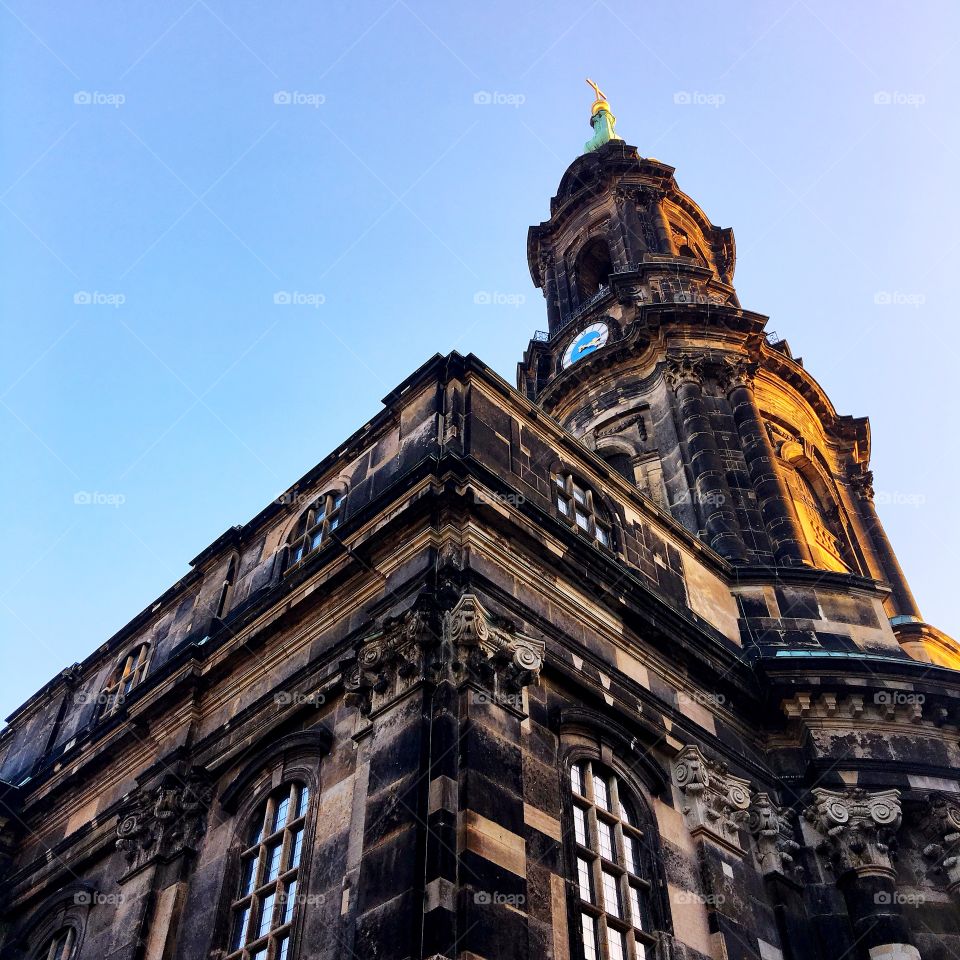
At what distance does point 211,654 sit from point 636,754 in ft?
22.9

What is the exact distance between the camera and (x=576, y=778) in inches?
584

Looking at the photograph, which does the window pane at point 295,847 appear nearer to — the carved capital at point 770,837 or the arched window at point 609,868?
the arched window at point 609,868

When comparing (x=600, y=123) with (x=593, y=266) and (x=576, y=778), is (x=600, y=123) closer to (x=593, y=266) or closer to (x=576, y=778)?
(x=593, y=266)

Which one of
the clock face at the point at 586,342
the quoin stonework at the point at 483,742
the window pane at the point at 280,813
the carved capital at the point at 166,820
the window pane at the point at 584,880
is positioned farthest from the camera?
the clock face at the point at 586,342

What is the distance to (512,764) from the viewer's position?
523 inches

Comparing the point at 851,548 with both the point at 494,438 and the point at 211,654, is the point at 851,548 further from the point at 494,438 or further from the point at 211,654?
the point at 211,654

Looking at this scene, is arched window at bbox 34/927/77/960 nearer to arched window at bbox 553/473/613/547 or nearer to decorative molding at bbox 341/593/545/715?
decorative molding at bbox 341/593/545/715

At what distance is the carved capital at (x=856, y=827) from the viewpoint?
16641 millimetres

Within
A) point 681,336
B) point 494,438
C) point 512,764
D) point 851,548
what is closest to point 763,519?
point 851,548

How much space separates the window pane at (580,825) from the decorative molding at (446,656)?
1.68m

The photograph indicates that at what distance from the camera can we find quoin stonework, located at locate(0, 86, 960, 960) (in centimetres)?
1301

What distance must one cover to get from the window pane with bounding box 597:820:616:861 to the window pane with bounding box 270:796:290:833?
4.08 metres

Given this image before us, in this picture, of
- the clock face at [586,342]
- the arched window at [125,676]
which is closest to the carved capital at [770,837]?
the arched window at [125,676]

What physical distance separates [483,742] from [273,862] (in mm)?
3764
